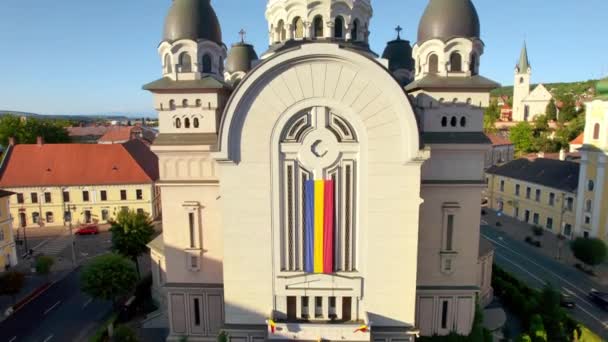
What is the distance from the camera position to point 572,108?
4040 inches

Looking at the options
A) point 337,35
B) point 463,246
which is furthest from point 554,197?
point 337,35

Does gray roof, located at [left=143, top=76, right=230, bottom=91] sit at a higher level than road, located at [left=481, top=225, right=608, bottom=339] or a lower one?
higher

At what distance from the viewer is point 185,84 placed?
80.6 ft

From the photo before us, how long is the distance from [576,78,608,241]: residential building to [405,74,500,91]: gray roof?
89.9ft

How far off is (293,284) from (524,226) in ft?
141

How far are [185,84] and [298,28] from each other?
8248 mm

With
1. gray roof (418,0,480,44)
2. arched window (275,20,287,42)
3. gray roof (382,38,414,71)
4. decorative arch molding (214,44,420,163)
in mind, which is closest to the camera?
decorative arch molding (214,44,420,163)

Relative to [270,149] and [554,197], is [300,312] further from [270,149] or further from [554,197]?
[554,197]

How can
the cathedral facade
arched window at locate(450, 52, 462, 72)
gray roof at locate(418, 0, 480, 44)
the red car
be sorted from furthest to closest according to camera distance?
1. the red car
2. arched window at locate(450, 52, 462, 72)
3. gray roof at locate(418, 0, 480, 44)
4. the cathedral facade

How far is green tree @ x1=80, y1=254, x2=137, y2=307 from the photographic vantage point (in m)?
28.4

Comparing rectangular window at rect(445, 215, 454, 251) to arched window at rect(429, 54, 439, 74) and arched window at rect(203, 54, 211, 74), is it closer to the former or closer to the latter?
arched window at rect(429, 54, 439, 74)

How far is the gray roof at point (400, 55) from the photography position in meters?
32.5

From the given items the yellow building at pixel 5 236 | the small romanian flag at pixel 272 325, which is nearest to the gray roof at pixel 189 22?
the small romanian flag at pixel 272 325

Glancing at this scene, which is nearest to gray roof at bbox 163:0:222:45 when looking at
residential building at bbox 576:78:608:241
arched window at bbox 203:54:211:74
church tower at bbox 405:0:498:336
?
arched window at bbox 203:54:211:74
